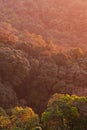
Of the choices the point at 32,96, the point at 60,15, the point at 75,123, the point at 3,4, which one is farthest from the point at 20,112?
the point at 3,4

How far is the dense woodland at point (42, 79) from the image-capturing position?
26328 mm

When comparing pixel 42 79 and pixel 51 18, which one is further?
pixel 51 18

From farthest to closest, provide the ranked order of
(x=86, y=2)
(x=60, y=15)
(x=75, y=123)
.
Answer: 1. (x=86, y=2)
2. (x=60, y=15)
3. (x=75, y=123)

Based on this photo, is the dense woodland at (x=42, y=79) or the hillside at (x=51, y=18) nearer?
the dense woodland at (x=42, y=79)

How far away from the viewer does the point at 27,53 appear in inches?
1779

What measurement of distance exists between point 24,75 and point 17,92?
2337 millimetres

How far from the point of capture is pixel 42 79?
42.2 meters

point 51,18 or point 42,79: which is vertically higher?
point 51,18

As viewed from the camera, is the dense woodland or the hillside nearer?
the dense woodland

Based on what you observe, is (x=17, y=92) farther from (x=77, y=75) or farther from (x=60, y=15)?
(x=60, y=15)

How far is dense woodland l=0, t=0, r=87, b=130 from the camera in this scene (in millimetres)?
26328

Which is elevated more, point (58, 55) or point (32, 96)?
point (58, 55)

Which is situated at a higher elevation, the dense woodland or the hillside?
the hillside

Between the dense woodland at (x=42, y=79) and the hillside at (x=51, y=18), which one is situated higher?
the hillside at (x=51, y=18)
